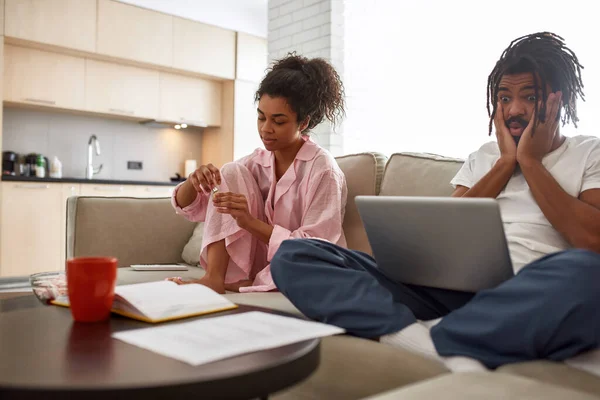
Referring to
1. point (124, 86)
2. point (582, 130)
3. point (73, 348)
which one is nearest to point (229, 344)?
point (73, 348)

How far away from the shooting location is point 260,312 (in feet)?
3.37

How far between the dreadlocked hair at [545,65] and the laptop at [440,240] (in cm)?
62

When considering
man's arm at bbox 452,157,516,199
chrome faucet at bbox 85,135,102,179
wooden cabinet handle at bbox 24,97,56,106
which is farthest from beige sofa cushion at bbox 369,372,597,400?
chrome faucet at bbox 85,135,102,179

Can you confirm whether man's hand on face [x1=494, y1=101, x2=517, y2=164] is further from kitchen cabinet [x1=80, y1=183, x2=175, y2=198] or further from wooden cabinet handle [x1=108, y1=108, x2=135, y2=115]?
wooden cabinet handle [x1=108, y1=108, x2=135, y2=115]

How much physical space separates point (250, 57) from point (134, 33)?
125 centimetres

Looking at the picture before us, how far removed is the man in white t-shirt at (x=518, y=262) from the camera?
105 centimetres

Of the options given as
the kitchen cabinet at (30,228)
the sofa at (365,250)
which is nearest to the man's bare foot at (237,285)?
the sofa at (365,250)

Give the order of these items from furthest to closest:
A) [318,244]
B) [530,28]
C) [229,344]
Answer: [530,28] → [318,244] → [229,344]

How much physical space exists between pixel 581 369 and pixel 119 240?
1.96m

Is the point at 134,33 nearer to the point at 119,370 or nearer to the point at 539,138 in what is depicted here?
the point at 539,138

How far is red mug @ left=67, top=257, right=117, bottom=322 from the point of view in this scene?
0.97 meters

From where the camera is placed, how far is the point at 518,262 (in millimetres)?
1455

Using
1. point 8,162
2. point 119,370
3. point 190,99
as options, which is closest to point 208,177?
point 119,370

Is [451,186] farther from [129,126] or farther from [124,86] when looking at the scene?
[129,126]
